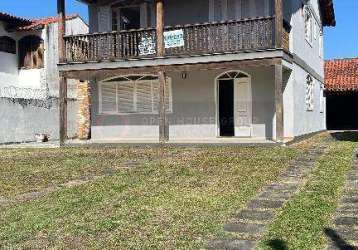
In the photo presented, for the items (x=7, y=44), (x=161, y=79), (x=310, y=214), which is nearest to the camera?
(x=310, y=214)

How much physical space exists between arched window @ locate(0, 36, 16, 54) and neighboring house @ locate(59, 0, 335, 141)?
9.45 metres

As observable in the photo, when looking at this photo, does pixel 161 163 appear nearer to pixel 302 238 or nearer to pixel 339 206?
pixel 339 206

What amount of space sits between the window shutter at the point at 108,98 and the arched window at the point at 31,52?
31.6ft

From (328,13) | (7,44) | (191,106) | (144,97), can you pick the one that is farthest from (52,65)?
(328,13)

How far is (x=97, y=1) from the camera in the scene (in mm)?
19094

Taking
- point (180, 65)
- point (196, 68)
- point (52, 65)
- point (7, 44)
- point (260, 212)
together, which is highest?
point (7, 44)

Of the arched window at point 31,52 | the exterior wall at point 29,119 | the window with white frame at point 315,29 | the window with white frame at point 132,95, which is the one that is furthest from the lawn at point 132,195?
the arched window at point 31,52

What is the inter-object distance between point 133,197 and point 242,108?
416 inches

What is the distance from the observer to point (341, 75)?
30000mm

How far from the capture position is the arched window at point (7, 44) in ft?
88.0

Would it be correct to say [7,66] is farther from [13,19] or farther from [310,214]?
[310,214]

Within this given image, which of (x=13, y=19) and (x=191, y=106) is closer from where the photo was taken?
(x=191, y=106)

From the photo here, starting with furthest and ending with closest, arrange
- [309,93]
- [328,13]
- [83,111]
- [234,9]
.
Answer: [328,13]
[83,111]
[309,93]
[234,9]

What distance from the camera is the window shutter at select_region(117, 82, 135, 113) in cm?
1891
